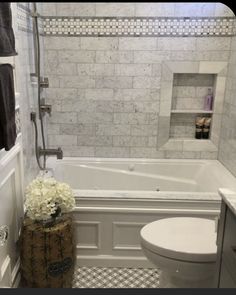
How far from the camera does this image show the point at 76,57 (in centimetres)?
285

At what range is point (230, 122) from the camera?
109 inches

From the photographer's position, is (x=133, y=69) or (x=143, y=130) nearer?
(x=133, y=69)

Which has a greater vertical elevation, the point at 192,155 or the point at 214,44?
the point at 214,44

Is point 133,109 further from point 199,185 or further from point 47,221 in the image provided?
point 47,221

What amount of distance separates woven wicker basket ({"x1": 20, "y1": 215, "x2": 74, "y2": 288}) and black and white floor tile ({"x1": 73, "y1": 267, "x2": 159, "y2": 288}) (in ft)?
0.98

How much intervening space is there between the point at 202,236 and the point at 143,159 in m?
1.41

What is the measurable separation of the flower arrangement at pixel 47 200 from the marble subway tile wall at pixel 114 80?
3.89 feet

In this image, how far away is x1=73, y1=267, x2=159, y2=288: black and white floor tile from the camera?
208cm

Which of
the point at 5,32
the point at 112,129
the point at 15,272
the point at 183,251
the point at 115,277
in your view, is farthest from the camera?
the point at 112,129

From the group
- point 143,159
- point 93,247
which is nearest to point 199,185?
point 143,159

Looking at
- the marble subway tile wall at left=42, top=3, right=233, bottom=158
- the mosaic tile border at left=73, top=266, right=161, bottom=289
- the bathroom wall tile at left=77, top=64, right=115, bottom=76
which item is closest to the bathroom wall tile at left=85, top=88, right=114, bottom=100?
the marble subway tile wall at left=42, top=3, right=233, bottom=158

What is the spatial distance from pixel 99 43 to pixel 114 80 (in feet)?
1.19

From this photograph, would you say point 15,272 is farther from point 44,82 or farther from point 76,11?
point 76,11

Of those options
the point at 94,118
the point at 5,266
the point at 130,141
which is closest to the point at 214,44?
the point at 130,141
